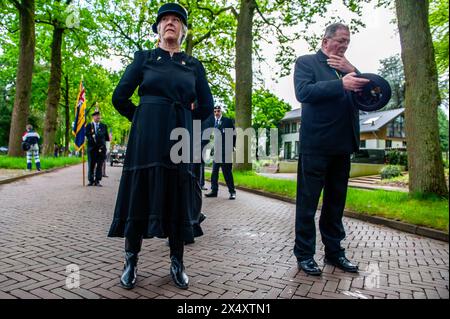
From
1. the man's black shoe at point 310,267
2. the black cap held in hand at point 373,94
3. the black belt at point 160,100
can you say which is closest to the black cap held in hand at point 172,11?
the black belt at point 160,100

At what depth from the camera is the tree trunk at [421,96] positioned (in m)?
7.23

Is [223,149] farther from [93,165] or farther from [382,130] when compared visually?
[382,130]

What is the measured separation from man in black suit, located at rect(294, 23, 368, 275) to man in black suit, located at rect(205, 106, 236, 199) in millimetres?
5635

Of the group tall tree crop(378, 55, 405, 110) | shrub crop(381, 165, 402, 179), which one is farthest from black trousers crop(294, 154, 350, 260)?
tall tree crop(378, 55, 405, 110)

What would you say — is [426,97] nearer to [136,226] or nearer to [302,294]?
[302,294]

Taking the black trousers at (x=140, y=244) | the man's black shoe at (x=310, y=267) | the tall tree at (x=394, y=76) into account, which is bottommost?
the man's black shoe at (x=310, y=267)

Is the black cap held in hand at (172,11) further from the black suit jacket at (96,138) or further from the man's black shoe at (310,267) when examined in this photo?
the black suit jacket at (96,138)

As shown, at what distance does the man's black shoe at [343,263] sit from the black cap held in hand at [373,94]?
4.60ft

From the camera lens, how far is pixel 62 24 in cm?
2200

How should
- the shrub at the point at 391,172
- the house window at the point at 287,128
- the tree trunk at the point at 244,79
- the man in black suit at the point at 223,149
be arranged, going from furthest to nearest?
1. the house window at the point at 287,128
2. the shrub at the point at 391,172
3. the tree trunk at the point at 244,79
4. the man in black suit at the point at 223,149

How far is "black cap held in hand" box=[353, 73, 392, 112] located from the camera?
308cm

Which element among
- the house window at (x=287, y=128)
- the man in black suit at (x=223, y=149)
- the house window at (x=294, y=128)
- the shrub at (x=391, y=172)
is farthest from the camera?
the house window at (x=287, y=128)

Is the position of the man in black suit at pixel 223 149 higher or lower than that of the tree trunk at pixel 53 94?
lower
